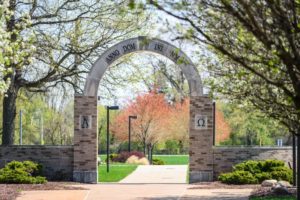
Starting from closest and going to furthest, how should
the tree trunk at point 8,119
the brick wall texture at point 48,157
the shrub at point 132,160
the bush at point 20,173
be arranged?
1. the bush at point 20,173
2. the brick wall texture at point 48,157
3. the tree trunk at point 8,119
4. the shrub at point 132,160

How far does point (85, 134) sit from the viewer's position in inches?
892

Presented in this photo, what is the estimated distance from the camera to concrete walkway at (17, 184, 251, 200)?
54.7 ft

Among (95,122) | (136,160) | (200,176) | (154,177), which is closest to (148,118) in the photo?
(136,160)

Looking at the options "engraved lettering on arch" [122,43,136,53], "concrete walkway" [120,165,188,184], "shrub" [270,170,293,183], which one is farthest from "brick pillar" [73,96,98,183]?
"shrub" [270,170,293,183]

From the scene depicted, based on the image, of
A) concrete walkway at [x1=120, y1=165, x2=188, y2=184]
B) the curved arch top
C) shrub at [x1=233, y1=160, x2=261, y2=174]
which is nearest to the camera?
shrub at [x1=233, y1=160, x2=261, y2=174]

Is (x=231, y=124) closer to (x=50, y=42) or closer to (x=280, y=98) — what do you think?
(x=50, y=42)

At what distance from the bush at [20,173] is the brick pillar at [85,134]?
1684 millimetres

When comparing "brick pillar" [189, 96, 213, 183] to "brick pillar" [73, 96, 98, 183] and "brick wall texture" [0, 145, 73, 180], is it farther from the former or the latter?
"brick wall texture" [0, 145, 73, 180]

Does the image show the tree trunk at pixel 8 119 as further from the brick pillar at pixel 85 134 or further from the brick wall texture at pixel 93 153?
the brick pillar at pixel 85 134

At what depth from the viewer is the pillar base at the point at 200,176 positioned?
22.3 m

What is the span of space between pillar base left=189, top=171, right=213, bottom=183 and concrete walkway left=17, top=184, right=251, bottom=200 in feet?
6.24

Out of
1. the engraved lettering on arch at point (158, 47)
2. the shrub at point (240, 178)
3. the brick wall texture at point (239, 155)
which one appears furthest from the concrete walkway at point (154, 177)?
the engraved lettering on arch at point (158, 47)

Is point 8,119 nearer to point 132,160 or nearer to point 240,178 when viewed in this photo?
point 240,178

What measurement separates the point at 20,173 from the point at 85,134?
10.1 feet
